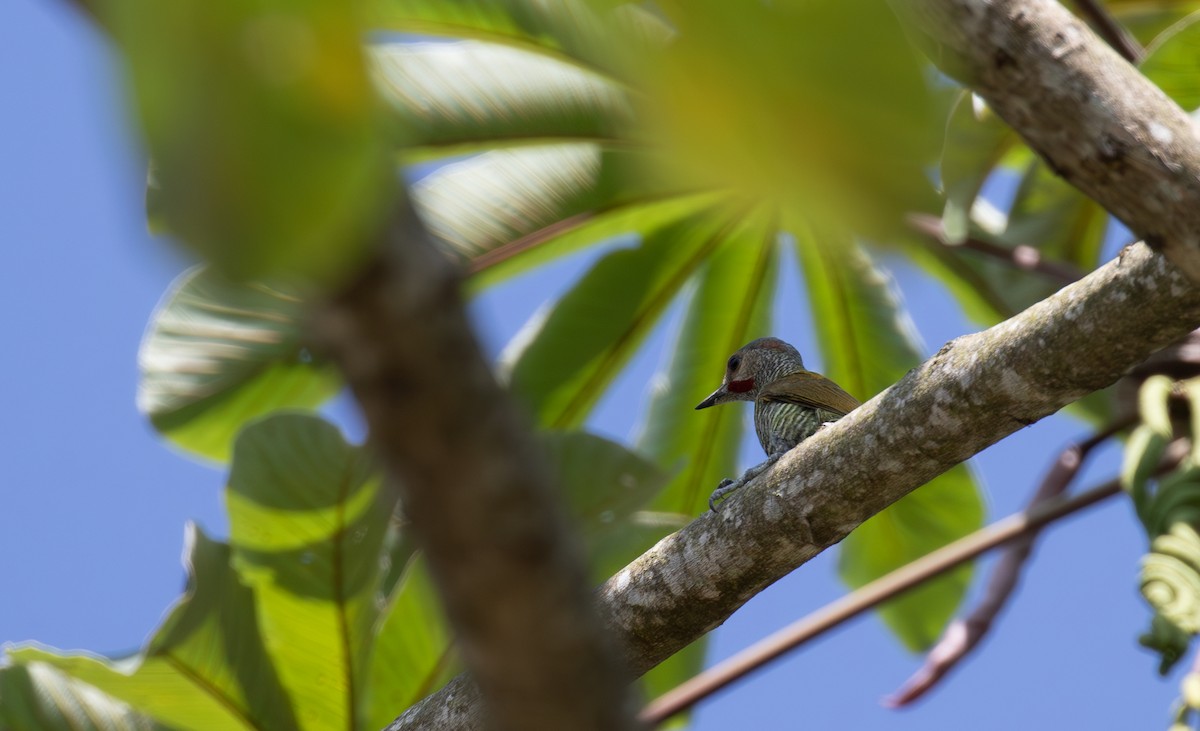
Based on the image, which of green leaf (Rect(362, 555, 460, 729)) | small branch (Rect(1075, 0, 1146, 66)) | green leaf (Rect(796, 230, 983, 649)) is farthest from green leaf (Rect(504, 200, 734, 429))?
small branch (Rect(1075, 0, 1146, 66))

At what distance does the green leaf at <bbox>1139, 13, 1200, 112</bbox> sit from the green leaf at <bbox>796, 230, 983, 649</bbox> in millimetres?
1273

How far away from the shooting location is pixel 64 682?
10.4ft

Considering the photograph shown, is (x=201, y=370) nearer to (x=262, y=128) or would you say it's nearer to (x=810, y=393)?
(x=810, y=393)

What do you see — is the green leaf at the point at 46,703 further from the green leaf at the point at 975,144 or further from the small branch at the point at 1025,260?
the small branch at the point at 1025,260

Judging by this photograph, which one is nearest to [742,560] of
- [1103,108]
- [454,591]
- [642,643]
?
[642,643]

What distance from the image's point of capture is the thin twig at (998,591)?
3658 millimetres

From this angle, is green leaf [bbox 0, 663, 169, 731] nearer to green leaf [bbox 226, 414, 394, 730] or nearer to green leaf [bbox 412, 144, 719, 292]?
green leaf [bbox 226, 414, 394, 730]

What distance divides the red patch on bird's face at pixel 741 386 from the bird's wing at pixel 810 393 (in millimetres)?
440

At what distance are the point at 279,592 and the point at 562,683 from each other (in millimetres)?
3018

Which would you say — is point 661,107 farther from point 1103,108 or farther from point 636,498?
point 636,498

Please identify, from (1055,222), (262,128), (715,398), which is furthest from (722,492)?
(1055,222)

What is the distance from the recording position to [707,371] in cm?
487

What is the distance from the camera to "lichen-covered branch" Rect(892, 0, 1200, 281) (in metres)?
1.49

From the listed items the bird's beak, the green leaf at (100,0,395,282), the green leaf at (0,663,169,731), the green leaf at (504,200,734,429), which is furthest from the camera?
the green leaf at (504,200,734,429)
